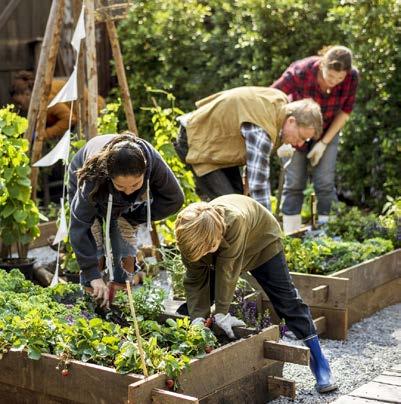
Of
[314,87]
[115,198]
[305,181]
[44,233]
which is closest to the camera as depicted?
[115,198]

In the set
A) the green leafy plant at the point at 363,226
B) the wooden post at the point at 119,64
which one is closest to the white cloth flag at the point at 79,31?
the wooden post at the point at 119,64

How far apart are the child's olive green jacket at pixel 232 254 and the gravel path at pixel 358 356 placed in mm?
613

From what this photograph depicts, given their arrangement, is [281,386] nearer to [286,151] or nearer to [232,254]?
[232,254]

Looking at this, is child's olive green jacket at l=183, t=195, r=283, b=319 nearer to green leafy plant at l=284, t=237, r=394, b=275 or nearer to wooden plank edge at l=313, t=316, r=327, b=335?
wooden plank edge at l=313, t=316, r=327, b=335

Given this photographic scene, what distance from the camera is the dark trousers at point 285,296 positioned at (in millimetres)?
4777

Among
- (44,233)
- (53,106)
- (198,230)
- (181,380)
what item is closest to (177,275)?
(198,230)

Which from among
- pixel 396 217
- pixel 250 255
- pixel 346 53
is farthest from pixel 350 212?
pixel 250 255

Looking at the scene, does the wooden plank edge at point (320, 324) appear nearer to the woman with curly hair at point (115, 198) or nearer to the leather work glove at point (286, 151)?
the woman with curly hair at point (115, 198)

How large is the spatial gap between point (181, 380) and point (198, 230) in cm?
67

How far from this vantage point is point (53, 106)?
9.30m

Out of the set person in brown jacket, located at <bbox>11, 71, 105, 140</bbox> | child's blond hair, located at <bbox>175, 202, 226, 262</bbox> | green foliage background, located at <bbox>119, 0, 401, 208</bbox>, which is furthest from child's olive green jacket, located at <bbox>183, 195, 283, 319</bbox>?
person in brown jacket, located at <bbox>11, 71, 105, 140</bbox>

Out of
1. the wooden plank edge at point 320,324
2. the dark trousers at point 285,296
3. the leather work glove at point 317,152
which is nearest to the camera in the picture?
the dark trousers at point 285,296

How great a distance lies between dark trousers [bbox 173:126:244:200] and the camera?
20.8 ft

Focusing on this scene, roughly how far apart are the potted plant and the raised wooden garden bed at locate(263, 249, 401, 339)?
1.74 m
